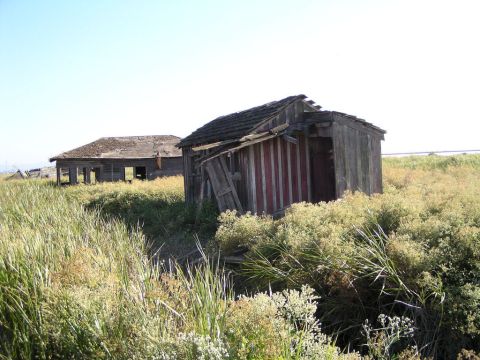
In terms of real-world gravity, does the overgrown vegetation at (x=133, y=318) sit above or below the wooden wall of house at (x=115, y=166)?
below

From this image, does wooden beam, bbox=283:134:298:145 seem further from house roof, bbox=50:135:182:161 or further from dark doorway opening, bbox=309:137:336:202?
house roof, bbox=50:135:182:161

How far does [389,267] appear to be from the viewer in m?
4.81

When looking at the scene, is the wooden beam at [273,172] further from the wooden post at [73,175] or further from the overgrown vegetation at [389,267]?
the wooden post at [73,175]

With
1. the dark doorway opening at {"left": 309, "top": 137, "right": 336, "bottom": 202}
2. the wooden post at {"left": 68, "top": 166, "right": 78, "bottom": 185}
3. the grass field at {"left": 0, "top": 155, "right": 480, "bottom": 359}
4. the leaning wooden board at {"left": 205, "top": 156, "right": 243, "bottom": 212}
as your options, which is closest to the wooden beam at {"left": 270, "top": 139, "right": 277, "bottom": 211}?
the leaning wooden board at {"left": 205, "top": 156, "right": 243, "bottom": 212}

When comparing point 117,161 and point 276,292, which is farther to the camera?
point 117,161

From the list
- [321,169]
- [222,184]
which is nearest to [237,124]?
[222,184]

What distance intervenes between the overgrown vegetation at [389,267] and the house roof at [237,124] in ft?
16.6

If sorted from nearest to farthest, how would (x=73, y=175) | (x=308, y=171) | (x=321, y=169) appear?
(x=308, y=171) < (x=321, y=169) < (x=73, y=175)

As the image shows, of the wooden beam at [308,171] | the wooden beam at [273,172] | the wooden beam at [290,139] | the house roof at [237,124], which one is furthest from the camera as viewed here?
the wooden beam at [308,171]

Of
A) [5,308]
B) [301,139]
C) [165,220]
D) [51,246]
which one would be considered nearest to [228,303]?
[5,308]

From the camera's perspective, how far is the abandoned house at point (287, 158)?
36.2 feet

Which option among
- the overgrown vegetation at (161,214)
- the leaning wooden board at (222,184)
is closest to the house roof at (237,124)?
the leaning wooden board at (222,184)

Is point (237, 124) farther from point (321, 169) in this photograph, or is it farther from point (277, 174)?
point (321, 169)

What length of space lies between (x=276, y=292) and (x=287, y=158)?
Result: 7960 millimetres
